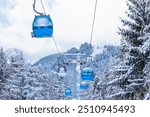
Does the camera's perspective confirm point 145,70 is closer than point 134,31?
Yes

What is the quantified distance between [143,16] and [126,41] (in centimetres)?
191

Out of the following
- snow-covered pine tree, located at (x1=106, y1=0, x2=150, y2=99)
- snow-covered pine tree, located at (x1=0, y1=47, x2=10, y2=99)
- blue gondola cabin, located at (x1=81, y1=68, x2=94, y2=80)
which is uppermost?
snow-covered pine tree, located at (x1=106, y1=0, x2=150, y2=99)

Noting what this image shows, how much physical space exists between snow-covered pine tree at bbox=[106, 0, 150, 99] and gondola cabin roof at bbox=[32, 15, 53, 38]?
13806mm

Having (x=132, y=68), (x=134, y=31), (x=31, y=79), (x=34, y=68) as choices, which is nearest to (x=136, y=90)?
(x=132, y=68)

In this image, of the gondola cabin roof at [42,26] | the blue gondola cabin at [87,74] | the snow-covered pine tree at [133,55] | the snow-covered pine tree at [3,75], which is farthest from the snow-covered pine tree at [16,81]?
the gondola cabin roof at [42,26]

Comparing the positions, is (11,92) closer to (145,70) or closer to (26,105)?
(145,70)

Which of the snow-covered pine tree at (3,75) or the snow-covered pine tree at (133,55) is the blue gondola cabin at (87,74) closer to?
the snow-covered pine tree at (133,55)

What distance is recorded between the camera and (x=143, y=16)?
98.1 feet

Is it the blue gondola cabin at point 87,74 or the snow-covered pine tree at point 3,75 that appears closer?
the blue gondola cabin at point 87,74

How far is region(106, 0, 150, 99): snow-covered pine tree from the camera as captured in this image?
29.3m

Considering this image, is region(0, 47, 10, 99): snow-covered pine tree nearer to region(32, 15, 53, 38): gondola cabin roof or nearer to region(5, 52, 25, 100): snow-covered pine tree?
region(5, 52, 25, 100): snow-covered pine tree

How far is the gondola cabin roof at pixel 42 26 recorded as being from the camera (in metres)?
15.5

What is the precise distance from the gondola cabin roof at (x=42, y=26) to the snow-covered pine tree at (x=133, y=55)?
13806mm

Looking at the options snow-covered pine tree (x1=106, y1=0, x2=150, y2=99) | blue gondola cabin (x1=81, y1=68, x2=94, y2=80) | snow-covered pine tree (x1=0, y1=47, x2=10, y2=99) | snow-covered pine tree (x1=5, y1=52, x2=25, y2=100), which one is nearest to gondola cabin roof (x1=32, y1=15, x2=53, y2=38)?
snow-covered pine tree (x1=106, y1=0, x2=150, y2=99)
